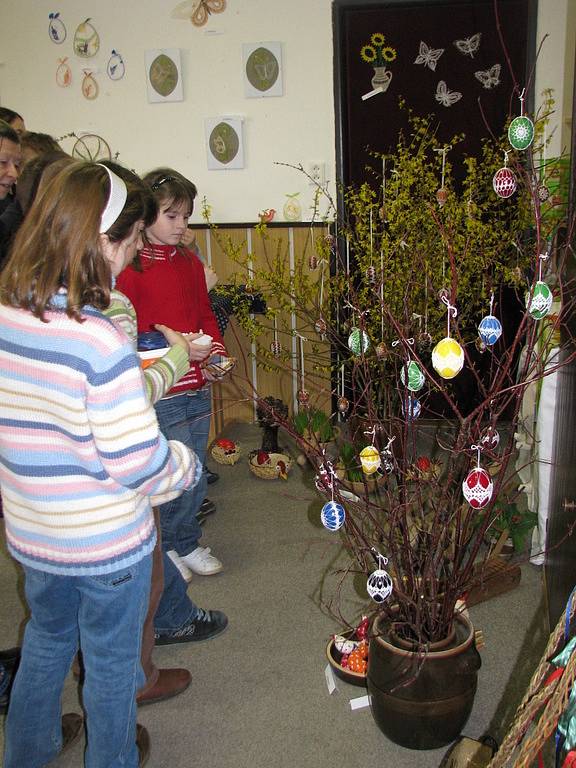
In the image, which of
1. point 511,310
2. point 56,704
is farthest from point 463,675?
point 511,310

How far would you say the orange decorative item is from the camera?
1.79m

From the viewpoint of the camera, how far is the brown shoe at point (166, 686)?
1.78 meters

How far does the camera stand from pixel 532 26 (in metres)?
3.56

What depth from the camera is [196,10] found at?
3842mm

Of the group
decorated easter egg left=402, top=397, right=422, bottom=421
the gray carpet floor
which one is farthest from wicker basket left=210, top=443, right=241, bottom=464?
decorated easter egg left=402, top=397, right=422, bottom=421

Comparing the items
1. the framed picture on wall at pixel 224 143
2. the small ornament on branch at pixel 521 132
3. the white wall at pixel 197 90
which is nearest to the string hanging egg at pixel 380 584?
the small ornament on branch at pixel 521 132

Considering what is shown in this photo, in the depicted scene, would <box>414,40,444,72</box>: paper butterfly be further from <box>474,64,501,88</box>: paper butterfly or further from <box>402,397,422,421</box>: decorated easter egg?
<box>402,397,422,421</box>: decorated easter egg

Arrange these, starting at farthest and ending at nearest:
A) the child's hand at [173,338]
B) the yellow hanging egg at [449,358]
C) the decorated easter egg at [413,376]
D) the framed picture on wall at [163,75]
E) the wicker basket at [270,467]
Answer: the framed picture on wall at [163,75] → the wicker basket at [270,467] → the child's hand at [173,338] → the decorated easter egg at [413,376] → the yellow hanging egg at [449,358]

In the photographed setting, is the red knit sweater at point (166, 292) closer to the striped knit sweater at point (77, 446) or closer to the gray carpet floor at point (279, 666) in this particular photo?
the gray carpet floor at point (279, 666)

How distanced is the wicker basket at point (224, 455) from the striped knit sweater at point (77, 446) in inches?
84.4

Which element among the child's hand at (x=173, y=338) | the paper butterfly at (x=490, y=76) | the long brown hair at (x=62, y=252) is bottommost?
the child's hand at (x=173, y=338)

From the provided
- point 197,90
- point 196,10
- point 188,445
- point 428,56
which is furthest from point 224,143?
point 188,445

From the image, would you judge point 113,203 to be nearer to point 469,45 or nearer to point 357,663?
point 357,663

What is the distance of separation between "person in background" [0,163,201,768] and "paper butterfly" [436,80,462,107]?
9.68 feet
